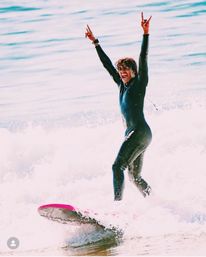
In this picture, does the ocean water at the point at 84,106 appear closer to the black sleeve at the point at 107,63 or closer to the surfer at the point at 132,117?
the surfer at the point at 132,117

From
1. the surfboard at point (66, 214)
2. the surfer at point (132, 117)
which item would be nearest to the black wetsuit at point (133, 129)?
the surfer at point (132, 117)

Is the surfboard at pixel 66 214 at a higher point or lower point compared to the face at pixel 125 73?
lower

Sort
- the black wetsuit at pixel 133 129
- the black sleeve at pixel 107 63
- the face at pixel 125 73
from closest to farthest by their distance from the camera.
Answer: the black wetsuit at pixel 133 129 → the face at pixel 125 73 → the black sleeve at pixel 107 63

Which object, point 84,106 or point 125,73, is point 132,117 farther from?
point 84,106

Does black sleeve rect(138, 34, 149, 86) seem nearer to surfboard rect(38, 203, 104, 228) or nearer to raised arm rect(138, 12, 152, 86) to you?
raised arm rect(138, 12, 152, 86)

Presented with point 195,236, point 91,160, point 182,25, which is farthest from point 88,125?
point 195,236

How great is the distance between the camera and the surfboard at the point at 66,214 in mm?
5824

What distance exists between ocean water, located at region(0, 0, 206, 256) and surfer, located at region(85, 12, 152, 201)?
498 millimetres

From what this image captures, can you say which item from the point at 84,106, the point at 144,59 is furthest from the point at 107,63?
the point at 84,106

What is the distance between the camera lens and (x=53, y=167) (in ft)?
35.2

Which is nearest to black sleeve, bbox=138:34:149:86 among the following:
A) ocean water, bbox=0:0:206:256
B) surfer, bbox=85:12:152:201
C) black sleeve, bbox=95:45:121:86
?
surfer, bbox=85:12:152:201

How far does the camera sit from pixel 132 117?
20.7 ft

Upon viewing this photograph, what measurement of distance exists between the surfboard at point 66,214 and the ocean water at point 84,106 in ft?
2.80

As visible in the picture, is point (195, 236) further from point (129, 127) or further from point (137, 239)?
point (129, 127)
